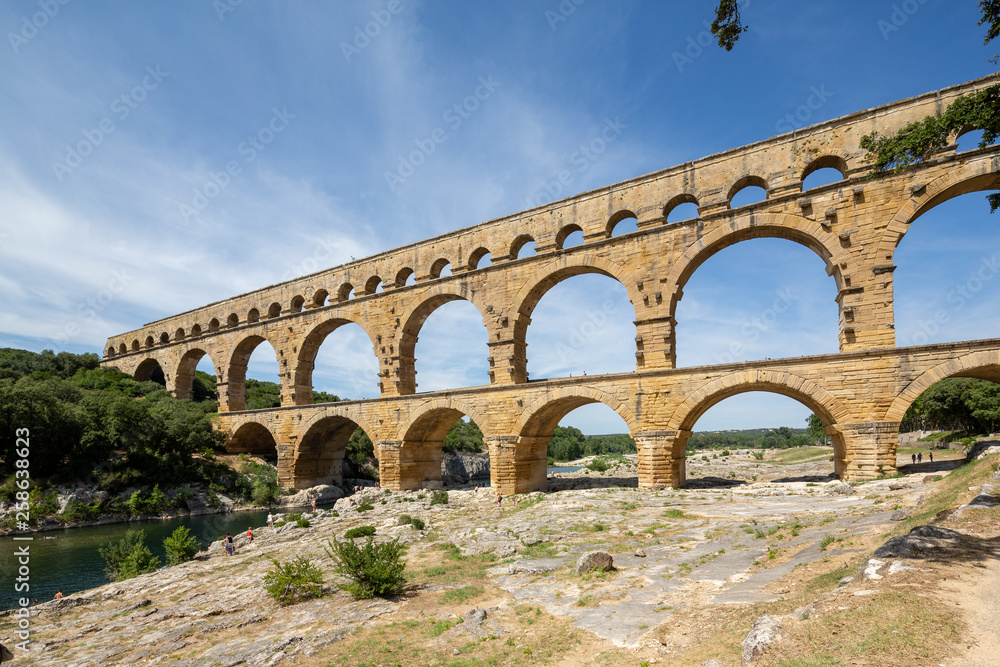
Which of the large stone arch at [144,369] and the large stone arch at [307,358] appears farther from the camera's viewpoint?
the large stone arch at [144,369]

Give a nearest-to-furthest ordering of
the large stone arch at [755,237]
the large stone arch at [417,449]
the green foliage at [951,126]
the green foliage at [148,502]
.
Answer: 1. the green foliage at [951,126]
2. the large stone arch at [755,237]
3. the large stone arch at [417,449]
4. the green foliage at [148,502]

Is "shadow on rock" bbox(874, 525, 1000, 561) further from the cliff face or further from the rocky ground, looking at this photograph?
the cliff face

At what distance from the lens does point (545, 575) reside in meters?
9.20

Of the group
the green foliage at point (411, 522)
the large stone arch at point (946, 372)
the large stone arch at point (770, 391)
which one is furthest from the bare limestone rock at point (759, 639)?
the large stone arch at point (770, 391)

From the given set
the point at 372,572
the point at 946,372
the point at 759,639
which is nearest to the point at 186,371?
the point at 372,572

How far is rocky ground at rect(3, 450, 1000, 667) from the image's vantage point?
460cm

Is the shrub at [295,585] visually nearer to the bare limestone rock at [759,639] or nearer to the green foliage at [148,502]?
the bare limestone rock at [759,639]

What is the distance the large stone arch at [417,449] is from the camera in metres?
23.4

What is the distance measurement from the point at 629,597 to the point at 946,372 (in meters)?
12.8

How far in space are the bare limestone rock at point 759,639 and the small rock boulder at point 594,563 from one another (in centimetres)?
425

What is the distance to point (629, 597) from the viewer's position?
750 cm

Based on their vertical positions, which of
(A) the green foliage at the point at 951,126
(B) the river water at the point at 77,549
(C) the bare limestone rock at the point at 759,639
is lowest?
(B) the river water at the point at 77,549

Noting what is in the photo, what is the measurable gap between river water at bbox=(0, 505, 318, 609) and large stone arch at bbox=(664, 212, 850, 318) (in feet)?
64.2

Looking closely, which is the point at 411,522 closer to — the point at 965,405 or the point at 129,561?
the point at 129,561
